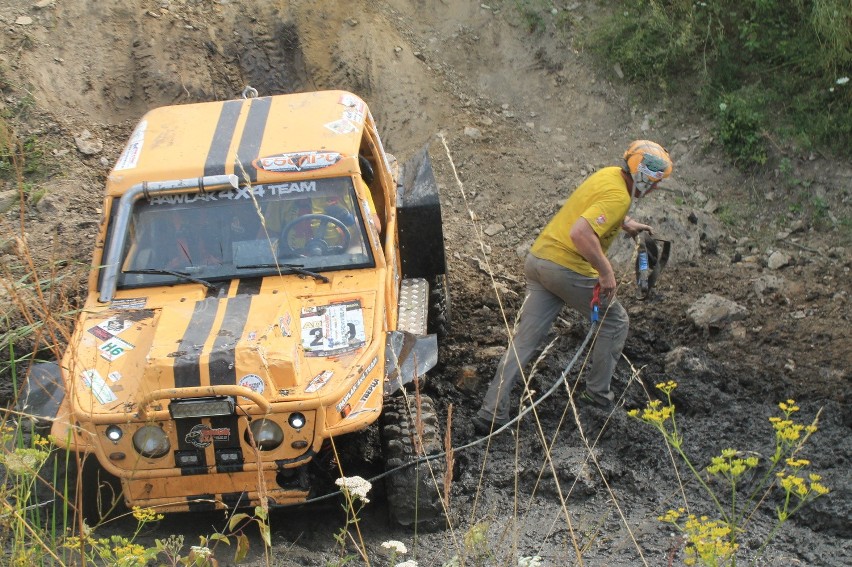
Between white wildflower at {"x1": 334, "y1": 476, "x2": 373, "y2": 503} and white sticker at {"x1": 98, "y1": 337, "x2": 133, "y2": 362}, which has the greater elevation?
white wildflower at {"x1": 334, "y1": 476, "x2": 373, "y2": 503}

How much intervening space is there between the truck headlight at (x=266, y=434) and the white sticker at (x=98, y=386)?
70 centimetres

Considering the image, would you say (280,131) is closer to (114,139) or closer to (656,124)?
(114,139)

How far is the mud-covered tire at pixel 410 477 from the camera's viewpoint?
5035 mm

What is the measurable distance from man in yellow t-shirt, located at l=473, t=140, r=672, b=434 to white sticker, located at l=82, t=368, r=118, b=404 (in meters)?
2.10

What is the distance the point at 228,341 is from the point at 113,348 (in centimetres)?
69

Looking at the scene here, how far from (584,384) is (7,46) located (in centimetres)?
681

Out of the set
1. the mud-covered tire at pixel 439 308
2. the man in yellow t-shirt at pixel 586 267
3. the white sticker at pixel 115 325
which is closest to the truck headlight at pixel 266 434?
the white sticker at pixel 115 325

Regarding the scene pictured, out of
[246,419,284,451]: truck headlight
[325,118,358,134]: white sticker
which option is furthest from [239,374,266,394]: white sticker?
[325,118,358,134]: white sticker

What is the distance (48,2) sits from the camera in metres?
10.3

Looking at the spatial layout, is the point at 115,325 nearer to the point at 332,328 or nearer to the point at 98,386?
the point at 98,386

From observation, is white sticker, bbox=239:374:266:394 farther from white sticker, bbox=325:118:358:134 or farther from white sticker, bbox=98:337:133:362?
white sticker, bbox=325:118:358:134

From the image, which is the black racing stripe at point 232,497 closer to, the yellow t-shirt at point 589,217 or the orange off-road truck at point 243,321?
the orange off-road truck at point 243,321

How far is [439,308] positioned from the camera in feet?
24.1

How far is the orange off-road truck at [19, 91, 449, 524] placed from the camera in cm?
466
